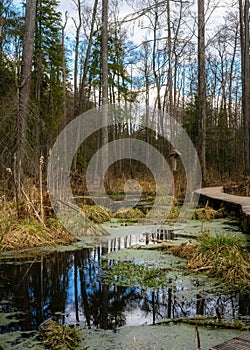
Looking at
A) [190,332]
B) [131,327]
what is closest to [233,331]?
[190,332]

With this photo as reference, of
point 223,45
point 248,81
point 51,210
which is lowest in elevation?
point 51,210

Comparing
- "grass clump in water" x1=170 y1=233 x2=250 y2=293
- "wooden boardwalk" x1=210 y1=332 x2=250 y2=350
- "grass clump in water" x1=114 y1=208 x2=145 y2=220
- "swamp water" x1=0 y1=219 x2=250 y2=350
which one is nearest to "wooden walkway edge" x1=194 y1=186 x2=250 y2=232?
"grass clump in water" x1=170 y1=233 x2=250 y2=293

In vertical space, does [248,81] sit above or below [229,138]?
above

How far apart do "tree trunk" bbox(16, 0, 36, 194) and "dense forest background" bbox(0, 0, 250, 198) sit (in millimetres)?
20

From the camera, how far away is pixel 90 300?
3.74 meters

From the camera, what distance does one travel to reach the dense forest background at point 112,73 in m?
8.13

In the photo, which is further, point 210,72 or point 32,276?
point 210,72

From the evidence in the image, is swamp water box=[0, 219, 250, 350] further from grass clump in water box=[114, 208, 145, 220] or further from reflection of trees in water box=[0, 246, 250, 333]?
grass clump in water box=[114, 208, 145, 220]

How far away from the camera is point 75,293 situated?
396 centimetres

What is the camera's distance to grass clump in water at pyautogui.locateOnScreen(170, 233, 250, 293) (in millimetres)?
4199

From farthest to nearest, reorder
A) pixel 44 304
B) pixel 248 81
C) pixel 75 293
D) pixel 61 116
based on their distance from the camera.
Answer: pixel 61 116
pixel 248 81
pixel 75 293
pixel 44 304

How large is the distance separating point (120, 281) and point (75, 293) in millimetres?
531

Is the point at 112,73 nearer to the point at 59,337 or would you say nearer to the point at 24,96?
the point at 24,96

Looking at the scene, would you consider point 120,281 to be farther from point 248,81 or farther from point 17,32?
point 248,81
